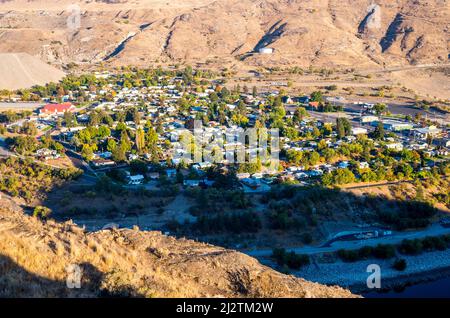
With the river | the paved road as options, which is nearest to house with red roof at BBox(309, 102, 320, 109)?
the paved road

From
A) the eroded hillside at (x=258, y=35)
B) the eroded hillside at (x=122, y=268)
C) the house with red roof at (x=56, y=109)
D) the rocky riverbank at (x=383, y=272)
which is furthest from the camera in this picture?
the eroded hillside at (x=258, y=35)

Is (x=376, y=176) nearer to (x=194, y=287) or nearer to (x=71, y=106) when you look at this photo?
(x=194, y=287)

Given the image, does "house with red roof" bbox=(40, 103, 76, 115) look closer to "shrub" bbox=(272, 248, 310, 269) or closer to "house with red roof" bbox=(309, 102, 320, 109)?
"house with red roof" bbox=(309, 102, 320, 109)

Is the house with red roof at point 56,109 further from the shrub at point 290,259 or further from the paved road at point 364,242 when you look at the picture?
the shrub at point 290,259

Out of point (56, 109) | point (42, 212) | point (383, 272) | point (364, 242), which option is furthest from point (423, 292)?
point (56, 109)

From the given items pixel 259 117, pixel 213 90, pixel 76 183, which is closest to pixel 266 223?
pixel 76 183
